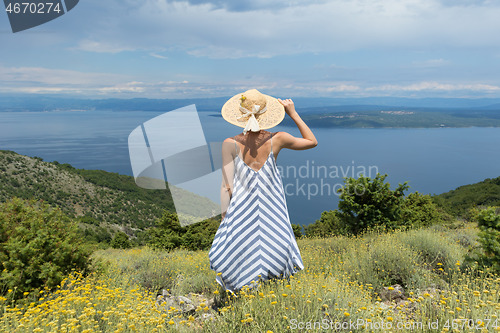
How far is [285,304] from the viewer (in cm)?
279

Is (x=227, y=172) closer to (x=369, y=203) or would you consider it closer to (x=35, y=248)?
(x=35, y=248)

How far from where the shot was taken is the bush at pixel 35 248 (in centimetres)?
408

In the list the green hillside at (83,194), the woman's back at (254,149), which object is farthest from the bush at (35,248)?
the green hillside at (83,194)

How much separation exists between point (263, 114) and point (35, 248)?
363 centimetres

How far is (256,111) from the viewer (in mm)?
3719

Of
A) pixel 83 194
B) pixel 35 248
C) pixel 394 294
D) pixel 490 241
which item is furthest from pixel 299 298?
pixel 83 194

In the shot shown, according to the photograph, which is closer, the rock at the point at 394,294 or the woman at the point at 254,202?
the woman at the point at 254,202

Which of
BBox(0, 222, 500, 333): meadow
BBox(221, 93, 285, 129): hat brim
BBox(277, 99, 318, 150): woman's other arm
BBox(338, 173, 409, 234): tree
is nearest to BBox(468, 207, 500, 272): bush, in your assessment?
BBox(0, 222, 500, 333): meadow

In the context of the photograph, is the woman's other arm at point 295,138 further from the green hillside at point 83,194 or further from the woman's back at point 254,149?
the green hillside at point 83,194

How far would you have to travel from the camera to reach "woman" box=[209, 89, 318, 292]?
347 centimetres

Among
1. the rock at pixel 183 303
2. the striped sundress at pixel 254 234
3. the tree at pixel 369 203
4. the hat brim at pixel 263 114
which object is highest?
the hat brim at pixel 263 114

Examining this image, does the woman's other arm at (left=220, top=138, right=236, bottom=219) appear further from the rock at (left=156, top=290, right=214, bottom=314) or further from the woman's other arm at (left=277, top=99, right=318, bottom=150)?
the rock at (left=156, top=290, right=214, bottom=314)

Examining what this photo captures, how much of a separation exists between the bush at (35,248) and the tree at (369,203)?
9.17 meters

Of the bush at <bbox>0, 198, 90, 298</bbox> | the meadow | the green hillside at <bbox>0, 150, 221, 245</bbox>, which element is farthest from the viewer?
the green hillside at <bbox>0, 150, 221, 245</bbox>
